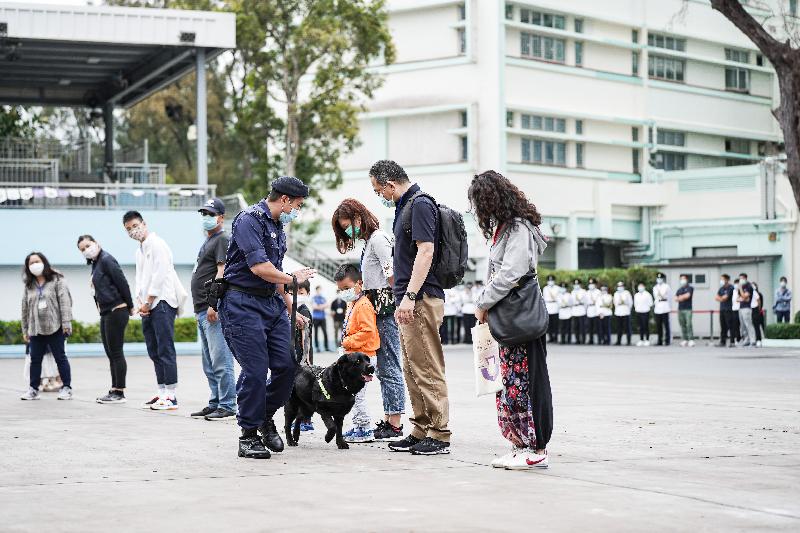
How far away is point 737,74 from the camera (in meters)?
60.2

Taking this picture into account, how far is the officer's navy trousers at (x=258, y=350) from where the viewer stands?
380 inches

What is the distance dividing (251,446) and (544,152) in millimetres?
43431

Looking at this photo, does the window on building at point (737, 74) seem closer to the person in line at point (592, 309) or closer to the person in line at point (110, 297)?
the person in line at point (592, 309)

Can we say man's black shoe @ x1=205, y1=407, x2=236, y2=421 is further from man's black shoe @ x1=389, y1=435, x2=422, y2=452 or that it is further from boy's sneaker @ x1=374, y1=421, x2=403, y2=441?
man's black shoe @ x1=389, y1=435, x2=422, y2=452

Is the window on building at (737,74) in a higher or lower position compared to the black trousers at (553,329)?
higher

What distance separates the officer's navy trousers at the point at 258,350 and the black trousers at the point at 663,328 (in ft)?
88.6

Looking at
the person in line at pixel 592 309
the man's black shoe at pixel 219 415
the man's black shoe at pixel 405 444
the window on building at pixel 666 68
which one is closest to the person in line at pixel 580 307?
the person in line at pixel 592 309

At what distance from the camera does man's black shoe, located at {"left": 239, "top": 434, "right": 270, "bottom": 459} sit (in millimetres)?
9438

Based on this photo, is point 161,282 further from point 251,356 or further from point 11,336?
point 11,336

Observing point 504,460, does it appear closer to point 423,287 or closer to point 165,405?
point 423,287

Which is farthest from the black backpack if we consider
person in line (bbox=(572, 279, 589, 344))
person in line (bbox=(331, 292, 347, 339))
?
person in line (bbox=(572, 279, 589, 344))

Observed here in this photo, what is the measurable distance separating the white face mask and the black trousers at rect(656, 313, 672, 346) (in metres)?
23.0

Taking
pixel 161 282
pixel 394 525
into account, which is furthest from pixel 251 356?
pixel 161 282

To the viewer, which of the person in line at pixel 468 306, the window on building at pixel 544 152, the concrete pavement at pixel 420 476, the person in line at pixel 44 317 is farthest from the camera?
the window on building at pixel 544 152
